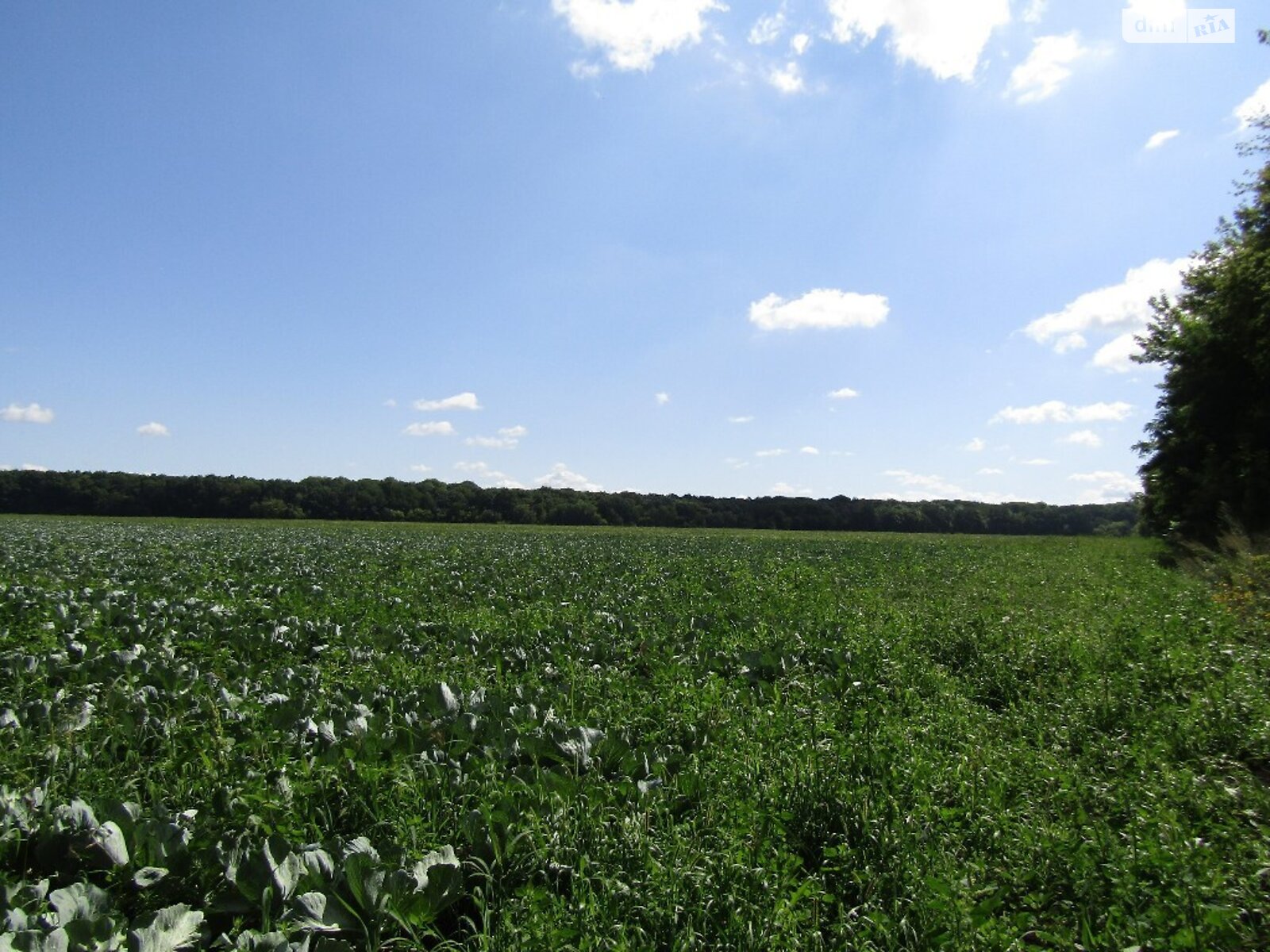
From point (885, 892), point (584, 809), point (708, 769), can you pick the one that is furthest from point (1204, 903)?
point (584, 809)

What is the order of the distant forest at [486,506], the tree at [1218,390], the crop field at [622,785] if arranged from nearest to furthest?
the crop field at [622,785] < the tree at [1218,390] < the distant forest at [486,506]

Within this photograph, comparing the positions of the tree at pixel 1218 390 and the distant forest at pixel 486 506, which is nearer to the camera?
the tree at pixel 1218 390

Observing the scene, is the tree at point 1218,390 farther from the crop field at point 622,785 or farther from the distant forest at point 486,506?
the distant forest at point 486,506

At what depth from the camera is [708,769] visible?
432cm

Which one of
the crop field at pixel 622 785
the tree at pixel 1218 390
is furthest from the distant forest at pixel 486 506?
the crop field at pixel 622 785

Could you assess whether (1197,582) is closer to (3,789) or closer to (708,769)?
(708,769)

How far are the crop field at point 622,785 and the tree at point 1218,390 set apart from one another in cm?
1616

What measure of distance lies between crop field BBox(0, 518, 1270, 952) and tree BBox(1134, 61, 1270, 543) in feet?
53.0

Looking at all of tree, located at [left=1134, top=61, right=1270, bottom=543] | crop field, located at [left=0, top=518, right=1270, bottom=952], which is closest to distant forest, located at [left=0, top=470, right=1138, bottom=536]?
tree, located at [left=1134, top=61, right=1270, bottom=543]

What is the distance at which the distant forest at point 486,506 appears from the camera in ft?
246

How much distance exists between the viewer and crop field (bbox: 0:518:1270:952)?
110 inches

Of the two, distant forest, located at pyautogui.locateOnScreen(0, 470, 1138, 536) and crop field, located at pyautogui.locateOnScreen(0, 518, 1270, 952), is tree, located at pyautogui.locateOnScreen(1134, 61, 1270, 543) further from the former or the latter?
distant forest, located at pyautogui.locateOnScreen(0, 470, 1138, 536)

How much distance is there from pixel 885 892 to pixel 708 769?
4.33 feet

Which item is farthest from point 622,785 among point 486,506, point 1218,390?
point 486,506
